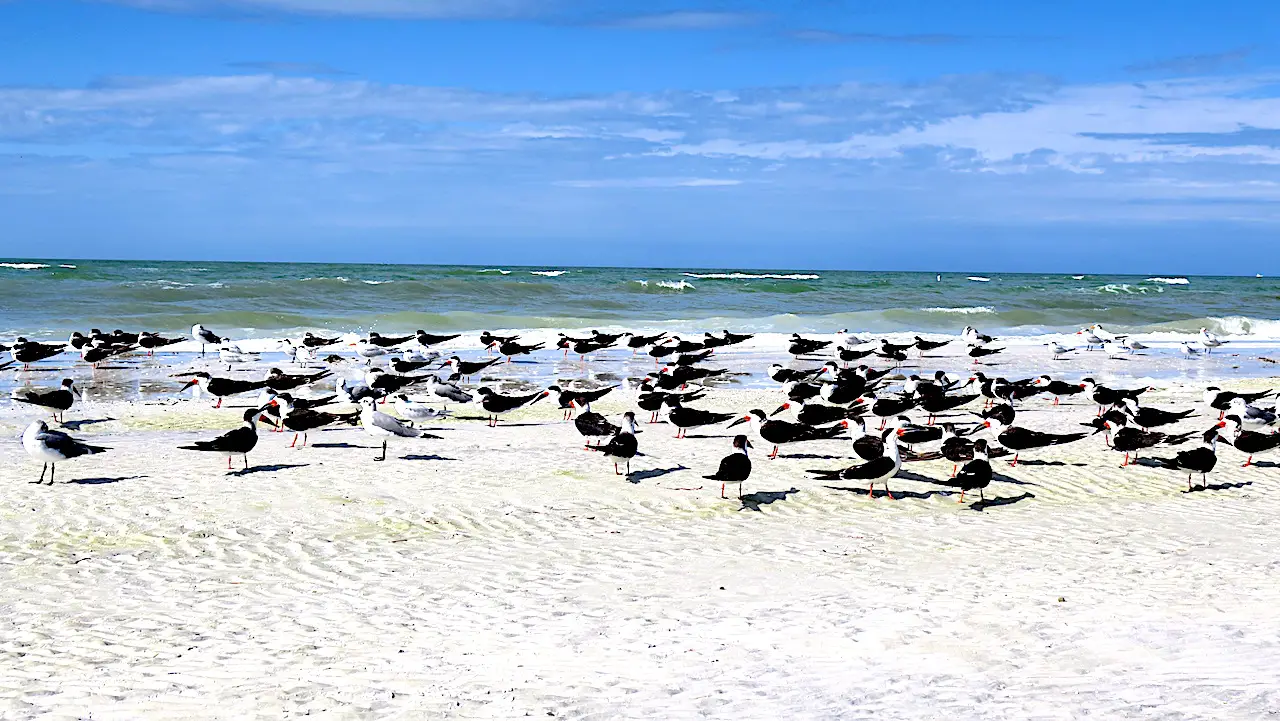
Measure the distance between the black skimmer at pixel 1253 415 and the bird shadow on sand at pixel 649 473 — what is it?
6.90m

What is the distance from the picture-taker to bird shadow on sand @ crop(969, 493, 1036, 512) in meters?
9.70

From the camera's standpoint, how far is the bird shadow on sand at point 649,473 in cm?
1045

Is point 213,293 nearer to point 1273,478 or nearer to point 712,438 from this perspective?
point 712,438

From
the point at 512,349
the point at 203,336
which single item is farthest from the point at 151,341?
the point at 512,349

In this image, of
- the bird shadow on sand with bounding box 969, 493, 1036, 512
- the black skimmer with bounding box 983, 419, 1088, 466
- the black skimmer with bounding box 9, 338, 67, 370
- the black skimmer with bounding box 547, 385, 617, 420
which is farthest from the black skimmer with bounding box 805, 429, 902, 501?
the black skimmer with bounding box 9, 338, 67, 370

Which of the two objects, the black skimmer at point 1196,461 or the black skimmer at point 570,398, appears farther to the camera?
the black skimmer at point 570,398

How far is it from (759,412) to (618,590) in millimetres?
5112

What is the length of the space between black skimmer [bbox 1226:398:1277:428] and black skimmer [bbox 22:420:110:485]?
1217cm

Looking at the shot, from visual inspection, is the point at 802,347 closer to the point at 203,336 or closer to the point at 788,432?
the point at 203,336

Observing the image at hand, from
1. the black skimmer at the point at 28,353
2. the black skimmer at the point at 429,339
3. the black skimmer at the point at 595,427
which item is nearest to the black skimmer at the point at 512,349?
the black skimmer at the point at 429,339

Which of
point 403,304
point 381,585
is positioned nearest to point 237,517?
point 381,585

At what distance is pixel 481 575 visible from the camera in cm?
749

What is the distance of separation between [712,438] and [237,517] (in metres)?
5.62

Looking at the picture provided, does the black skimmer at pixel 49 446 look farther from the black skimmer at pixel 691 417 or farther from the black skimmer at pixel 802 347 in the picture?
the black skimmer at pixel 802 347
